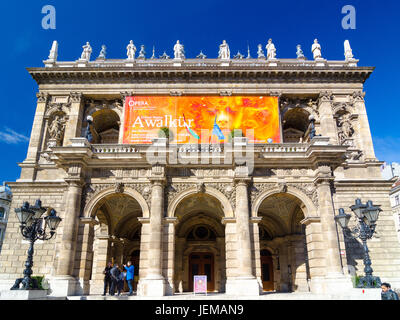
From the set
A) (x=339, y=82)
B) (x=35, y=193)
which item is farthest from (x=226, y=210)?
(x=339, y=82)

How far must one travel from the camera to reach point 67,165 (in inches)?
727

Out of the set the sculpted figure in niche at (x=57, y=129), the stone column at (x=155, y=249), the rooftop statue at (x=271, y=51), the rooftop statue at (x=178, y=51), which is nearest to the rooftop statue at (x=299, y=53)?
Answer: the rooftop statue at (x=271, y=51)

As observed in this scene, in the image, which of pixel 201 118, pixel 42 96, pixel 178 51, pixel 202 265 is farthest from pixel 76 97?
pixel 202 265

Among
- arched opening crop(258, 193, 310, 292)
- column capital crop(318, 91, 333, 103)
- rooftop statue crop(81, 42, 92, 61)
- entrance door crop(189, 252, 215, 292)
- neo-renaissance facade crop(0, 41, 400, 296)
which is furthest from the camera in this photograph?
rooftop statue crop(81, 42, 92, 61)

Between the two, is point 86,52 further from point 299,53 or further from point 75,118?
point 299,53

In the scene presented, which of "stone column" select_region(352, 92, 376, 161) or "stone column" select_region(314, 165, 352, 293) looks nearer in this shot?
"stone column" select_region(314, 165, 352, 293)

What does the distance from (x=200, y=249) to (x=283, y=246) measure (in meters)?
6.57

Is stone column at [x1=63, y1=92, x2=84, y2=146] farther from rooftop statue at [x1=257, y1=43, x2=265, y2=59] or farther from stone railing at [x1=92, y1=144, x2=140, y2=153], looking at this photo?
rooftop statue at [x1=257, y1=43, x2=265, y2=59]

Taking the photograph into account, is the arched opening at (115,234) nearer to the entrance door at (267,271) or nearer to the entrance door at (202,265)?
the entrance door at (202,265)

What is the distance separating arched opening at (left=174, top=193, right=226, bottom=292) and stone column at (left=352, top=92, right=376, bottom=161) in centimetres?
1359

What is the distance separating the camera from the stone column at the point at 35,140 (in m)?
25.1

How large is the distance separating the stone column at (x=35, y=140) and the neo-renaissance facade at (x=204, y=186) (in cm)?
10

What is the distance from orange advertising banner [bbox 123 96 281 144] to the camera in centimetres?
2505

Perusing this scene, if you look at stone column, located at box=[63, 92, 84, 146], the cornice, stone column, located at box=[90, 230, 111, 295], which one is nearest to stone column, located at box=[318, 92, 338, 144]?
the cornice
